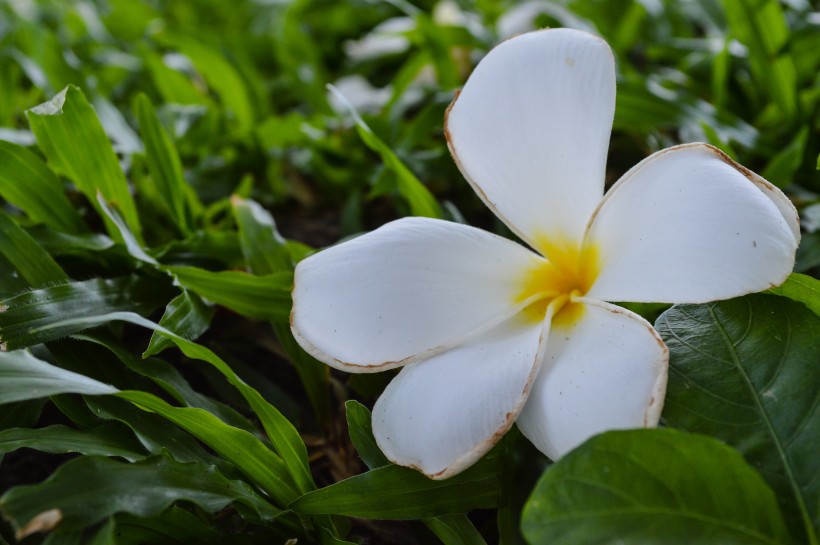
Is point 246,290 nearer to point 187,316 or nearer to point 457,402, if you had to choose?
point 187,316

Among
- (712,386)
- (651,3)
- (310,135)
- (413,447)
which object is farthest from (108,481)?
(651,3)

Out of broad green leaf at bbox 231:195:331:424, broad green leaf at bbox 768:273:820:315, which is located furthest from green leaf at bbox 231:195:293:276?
broad green leaf at bbox 768:273:820:315

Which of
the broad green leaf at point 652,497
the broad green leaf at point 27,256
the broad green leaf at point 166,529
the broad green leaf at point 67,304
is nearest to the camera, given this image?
the broad green leaf at point 652,497

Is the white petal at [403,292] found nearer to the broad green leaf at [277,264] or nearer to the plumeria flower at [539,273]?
the plumeria flower at [539,273]

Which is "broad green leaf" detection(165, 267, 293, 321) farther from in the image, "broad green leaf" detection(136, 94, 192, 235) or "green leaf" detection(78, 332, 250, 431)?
"broad green leaf" detection(136, 94, 192, 235)

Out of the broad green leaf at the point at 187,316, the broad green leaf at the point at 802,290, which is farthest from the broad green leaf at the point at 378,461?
the broad green leaf at the point at 802,290

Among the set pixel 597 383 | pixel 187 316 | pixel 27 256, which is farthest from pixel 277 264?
pixel 597 383
